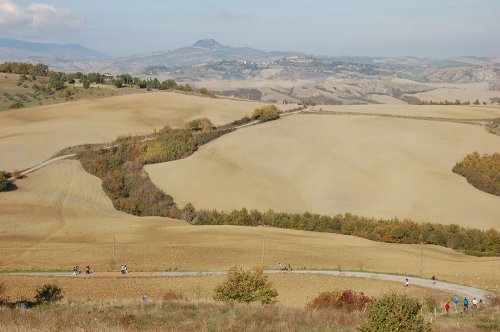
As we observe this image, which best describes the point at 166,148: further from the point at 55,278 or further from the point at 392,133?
the point at 55,278

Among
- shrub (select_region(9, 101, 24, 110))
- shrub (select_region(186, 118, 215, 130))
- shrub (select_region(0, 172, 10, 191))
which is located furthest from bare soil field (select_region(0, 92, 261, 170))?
shrub (select_region(0, 172, 10, 191))

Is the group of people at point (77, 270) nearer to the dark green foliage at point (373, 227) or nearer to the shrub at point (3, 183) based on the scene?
the dark green foliage at point (373, 227)

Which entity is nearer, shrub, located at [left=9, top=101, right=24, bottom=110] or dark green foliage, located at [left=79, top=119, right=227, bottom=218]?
dark green foliage, located at [left=79, top=119, right=227, bottom=218]

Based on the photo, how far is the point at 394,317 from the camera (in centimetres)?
1501

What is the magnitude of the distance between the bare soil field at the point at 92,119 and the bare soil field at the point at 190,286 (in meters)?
44.8

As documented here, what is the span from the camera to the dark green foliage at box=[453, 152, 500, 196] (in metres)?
81.4

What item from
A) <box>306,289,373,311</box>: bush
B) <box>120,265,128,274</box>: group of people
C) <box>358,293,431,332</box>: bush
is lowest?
<box>120,265,128,274</box>: group of people

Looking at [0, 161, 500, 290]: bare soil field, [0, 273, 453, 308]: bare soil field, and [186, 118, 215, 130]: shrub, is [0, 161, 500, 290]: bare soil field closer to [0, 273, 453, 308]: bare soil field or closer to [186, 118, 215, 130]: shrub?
[0, 273, 453, 308]: bare soil field

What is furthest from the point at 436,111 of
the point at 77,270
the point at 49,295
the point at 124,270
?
the point at 49,295

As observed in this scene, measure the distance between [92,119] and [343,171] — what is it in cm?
5565

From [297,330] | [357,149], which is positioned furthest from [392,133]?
[297,330]

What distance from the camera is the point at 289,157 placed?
95.3 meters

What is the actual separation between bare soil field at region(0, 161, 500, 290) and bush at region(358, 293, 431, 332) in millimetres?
31525

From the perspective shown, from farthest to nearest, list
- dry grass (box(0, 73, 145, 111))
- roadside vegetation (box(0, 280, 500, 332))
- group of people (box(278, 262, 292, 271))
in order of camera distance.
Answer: dry grass (box(0, 73, 145, 111))
group of people (box(278, 262, 292, 271))
roadside vegetation (box(0, 280, 500, 332))
